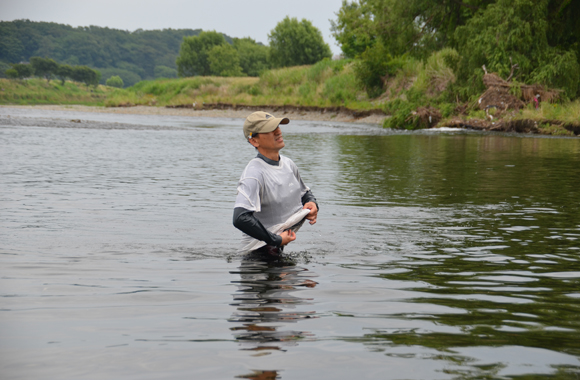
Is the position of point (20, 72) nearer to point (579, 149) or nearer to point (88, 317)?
point (579, 149)

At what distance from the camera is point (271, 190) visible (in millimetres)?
6406

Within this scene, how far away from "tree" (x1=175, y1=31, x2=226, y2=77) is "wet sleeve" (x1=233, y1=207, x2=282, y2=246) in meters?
141

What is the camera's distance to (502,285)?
5773 mm

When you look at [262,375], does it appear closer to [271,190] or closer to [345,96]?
[271,190]

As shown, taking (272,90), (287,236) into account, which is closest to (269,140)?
(287,236)

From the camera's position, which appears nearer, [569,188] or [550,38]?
[569,188]

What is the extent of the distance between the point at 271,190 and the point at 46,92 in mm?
120271

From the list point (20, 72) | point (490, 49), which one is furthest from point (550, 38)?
point (20, 72)

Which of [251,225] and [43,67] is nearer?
[251,225]

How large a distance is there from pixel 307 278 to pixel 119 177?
9.57m

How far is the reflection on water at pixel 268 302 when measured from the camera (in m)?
4.21

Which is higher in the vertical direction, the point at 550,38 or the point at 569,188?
the point at 550,38

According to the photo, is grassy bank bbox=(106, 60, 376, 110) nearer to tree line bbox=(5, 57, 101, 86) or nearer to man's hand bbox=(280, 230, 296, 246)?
tree line bbox=(5, 57, 101, 86)

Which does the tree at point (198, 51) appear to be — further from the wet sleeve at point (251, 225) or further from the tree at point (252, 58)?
→ the wet sleeve at point (251, 225)
